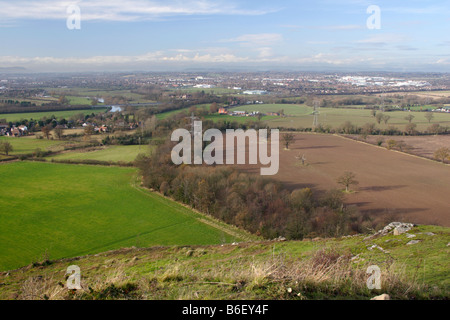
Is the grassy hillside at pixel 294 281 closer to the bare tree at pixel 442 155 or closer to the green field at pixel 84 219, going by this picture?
the green field at pixel 84 219

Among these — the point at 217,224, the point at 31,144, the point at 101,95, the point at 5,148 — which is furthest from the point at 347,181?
the point at 101,95

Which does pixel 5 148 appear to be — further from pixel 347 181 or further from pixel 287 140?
A: pixel 347 181

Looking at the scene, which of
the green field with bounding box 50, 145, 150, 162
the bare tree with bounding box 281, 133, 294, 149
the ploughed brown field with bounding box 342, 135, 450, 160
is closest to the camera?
the green field with bounding box 50, 145, 150, 162

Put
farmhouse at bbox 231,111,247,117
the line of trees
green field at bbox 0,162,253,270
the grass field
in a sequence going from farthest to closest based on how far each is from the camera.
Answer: the grass field → farmhouse at bbox 231,111,247,117 → green field at bbox 0,162,253,270 → the line of trees

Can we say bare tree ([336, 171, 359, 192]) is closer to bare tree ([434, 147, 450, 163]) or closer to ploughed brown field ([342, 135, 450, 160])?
bare tree ([434, 147, 450, 163])

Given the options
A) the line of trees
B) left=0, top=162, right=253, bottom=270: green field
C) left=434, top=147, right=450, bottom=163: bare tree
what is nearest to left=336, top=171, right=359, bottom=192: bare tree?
the line of trees

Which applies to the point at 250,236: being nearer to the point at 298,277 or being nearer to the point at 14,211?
the point at 298,277

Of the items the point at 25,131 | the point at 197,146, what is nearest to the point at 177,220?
the point at 197,146
